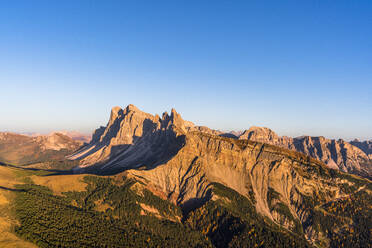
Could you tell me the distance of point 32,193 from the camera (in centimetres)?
19412

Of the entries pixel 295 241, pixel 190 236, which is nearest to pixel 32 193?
pixel 190 236

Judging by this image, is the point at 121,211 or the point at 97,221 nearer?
the point at 97,221

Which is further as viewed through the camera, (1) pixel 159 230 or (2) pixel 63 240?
(1) pixel 159 230

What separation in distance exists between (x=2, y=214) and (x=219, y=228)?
167483mm

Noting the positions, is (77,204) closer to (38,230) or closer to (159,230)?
(38,230)

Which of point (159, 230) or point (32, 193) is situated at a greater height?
point (32, 193)

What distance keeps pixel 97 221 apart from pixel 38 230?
3991 cm

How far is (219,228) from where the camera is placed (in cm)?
19988

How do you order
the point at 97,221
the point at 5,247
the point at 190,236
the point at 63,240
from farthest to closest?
the point at 190,236 → the point at 97,221 → the point at 63,240 → the point at 5,247

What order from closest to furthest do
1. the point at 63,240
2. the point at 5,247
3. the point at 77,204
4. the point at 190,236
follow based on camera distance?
the point at 5,247
the point at 63,240
the point at 190,236
the point at 77,204

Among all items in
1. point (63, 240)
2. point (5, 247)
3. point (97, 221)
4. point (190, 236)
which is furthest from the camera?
point (190, 236)

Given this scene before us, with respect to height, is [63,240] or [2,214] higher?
[2,214]

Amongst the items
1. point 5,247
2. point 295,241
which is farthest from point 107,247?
point 295,241

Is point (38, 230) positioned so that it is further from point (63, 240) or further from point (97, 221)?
point (97, 221)
